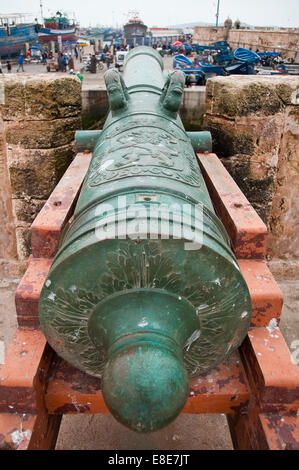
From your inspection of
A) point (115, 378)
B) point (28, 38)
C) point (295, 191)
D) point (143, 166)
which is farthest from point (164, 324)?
point (28, 38)

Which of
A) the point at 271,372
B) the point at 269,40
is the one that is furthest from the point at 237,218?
the point at 269,40

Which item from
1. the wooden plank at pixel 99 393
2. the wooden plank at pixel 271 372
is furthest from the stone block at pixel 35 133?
the wooden plank at pixel 271 372

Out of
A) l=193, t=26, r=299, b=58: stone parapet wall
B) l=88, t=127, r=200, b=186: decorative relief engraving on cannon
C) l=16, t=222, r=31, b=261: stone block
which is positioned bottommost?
l=16, t=222, r=31, b=261: stone block

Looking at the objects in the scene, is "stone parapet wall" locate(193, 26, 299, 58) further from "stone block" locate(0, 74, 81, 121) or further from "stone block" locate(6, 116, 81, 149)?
"stone block" locate(6, 116, 81, 149)

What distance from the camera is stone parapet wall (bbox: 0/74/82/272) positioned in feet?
10.5

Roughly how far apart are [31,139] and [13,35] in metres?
30.4

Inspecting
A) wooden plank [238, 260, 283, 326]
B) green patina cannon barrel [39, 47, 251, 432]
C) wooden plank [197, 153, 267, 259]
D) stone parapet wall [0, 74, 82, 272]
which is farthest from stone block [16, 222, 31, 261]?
wooden plank [238, 260, 283, 326]

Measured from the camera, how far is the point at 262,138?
131 inches

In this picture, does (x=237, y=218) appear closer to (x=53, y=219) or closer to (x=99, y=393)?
(x=53, y=219)

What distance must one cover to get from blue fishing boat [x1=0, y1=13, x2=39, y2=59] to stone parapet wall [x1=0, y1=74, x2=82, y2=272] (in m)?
28.1

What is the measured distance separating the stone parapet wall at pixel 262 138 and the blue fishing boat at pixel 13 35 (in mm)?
28648

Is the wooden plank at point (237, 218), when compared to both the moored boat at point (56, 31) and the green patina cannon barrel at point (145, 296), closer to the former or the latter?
the green patina cannon barrel at point (145, 296)

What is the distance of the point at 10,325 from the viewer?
10.4 ft
